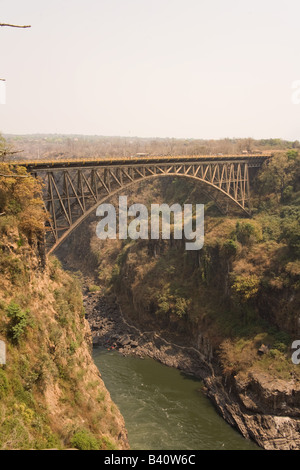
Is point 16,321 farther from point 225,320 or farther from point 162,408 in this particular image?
point 225,320

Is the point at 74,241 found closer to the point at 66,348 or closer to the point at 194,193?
the point at 194,193

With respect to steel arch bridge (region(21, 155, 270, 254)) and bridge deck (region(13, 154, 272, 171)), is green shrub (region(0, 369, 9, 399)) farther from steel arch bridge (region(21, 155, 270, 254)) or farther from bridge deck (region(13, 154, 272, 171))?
bridge deck (region(13, 154, 272, 171))

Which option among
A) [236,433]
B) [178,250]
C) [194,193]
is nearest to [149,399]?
[236,433]

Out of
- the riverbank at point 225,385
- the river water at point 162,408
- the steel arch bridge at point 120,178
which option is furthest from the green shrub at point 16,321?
the riverbank at point 225,385

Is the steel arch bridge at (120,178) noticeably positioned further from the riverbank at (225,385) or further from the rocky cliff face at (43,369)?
the riverbank at (225,385)

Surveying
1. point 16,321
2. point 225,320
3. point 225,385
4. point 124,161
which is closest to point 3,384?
point 16,321

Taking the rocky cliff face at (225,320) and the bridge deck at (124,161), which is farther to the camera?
the rocky cliff face at (225,320)
